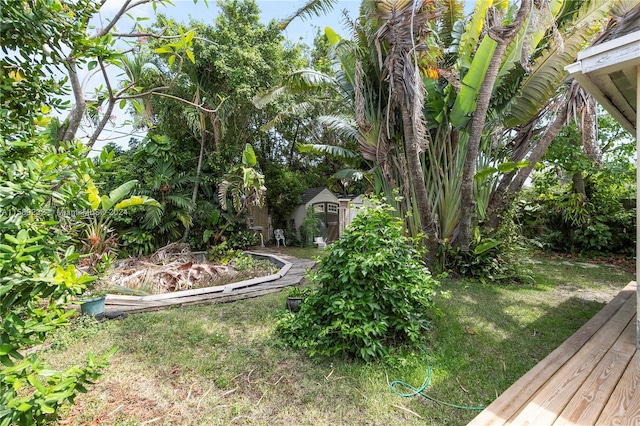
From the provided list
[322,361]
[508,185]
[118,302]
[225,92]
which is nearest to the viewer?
[322,361]

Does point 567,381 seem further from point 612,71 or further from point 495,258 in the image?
point 495,258

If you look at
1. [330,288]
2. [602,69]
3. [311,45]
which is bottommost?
[330,288]

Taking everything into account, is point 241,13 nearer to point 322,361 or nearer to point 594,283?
point 322,361

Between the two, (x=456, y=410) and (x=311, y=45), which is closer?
(x=456, y=410)

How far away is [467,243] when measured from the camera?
19.7ft

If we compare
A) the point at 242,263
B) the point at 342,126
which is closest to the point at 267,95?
the point at 342,126

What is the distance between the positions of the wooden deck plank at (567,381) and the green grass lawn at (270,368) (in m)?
0.58

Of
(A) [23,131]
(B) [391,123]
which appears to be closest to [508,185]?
(B) [391,123]

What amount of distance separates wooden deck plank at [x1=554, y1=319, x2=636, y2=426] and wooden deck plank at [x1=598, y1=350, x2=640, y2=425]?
0.02m

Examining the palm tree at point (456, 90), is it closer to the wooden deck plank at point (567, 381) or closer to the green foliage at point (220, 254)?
the wooden deck plank at point (567, 381)

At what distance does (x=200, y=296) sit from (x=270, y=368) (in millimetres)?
2411

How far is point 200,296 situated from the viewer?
483 cm

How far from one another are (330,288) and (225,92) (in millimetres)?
7741

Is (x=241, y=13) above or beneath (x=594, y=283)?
above
